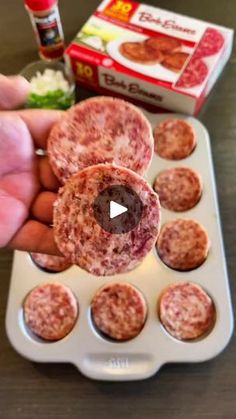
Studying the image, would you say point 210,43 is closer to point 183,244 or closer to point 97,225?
point 183,244

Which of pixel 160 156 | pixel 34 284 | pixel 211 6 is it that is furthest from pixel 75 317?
pixel 211 6

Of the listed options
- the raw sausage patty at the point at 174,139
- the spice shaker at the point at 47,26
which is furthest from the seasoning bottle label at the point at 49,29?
the raw sausage patty at the point at 174,139

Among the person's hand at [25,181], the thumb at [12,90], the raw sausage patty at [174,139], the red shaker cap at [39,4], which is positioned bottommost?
the raw sausage patty at [174,139]

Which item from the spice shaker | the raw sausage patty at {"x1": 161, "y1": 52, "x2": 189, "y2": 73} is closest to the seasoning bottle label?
the spice shaker

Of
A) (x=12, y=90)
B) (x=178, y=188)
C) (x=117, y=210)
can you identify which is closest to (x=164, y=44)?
(x=178, y=188)

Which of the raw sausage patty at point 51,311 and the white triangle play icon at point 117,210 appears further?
the raw sausage patty at point 51,311

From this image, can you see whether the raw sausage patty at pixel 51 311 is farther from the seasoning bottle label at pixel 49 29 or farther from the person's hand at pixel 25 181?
the seasoning bottle label at pixel 49 29
